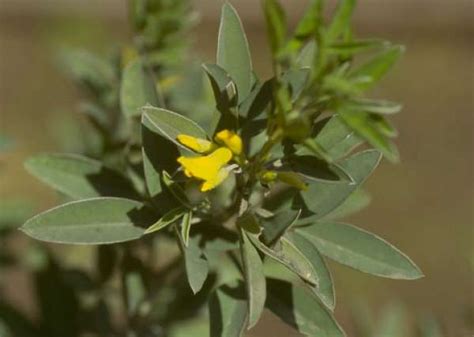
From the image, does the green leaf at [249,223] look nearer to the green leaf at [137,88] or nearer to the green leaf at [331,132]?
the green leaf at [331,132]

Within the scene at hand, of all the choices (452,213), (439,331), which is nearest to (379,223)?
(452,213)

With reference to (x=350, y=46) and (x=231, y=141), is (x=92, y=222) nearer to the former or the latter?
(x=231, y=141)

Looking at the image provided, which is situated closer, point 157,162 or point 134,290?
point 157,162

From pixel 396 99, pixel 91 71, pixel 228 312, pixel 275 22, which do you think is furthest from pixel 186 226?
pixel 396 99

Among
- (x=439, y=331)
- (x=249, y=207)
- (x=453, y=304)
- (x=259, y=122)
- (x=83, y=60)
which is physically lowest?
(x=453, y=304)

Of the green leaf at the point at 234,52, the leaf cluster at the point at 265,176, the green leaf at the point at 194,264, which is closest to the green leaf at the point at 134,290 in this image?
the leaf cluster at the point at 265,176

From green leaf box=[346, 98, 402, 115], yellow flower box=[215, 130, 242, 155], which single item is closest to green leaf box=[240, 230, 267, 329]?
yellow flower box=[215, 130, 242, 155]

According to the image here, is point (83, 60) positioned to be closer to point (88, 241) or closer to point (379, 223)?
point (88, 241)
